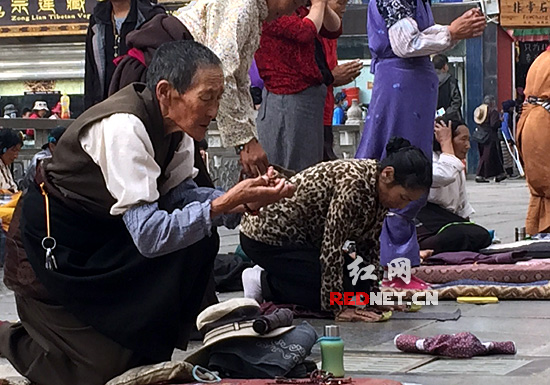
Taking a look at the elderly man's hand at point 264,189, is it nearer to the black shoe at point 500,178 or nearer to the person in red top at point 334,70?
the person in red top at point 334,70

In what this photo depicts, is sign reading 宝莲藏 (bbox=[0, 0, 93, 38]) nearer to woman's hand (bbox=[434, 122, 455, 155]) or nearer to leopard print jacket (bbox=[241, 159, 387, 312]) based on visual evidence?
woman's hand (bbox=[434, 122, 455, 155])

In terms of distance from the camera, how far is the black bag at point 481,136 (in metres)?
21.5

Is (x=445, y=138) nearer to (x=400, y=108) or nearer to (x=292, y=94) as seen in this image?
(x=400, y=108)

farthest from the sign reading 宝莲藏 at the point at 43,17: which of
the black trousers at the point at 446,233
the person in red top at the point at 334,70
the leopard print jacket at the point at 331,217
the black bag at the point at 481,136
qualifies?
the leopard print jacket at the point at 331,217

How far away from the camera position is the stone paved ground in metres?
3.88

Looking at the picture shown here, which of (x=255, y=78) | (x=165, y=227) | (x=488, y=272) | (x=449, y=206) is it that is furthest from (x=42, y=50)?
(x=165, y=227)

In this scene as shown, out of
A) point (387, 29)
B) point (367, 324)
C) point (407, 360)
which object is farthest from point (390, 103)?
point (407, 360)

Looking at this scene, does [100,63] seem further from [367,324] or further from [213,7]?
[367,324]

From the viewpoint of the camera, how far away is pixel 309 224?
5.29 metres

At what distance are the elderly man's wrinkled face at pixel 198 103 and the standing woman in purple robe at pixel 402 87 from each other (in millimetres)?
2629

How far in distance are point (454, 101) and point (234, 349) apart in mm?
16416

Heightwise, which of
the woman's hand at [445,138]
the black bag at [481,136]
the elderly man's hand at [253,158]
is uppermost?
the elderly man's hand at [253,158]

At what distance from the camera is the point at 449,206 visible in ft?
24.9

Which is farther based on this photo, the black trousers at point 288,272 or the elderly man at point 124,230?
the black trousers at point 288,272
